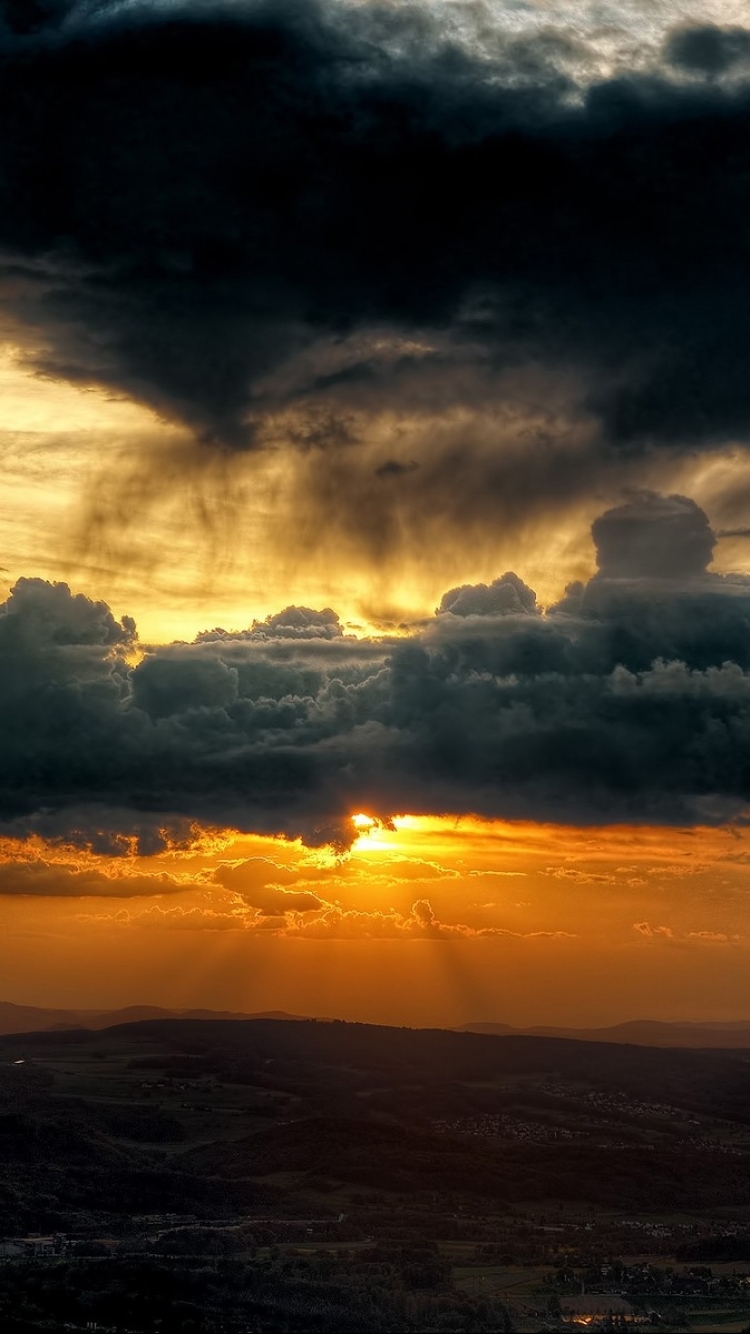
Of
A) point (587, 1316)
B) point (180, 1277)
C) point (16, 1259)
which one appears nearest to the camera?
point (587, 1316)

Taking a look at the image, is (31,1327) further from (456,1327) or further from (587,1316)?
(587,1316)

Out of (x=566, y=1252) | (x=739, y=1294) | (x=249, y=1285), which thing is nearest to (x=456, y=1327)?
(x=249, y=1285)

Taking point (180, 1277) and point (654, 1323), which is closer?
point (654, 1323)

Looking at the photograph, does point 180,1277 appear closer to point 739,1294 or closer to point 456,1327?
point 456,1327

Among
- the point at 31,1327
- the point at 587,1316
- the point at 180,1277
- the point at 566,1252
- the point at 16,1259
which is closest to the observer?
the point at 31,1327

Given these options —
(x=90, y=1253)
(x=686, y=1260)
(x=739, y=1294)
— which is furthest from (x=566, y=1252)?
(x=90, y=1253)

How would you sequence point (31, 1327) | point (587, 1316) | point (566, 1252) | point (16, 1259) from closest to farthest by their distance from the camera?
1. point (31, 1327)
2. point (587, 1316)
3. point (16, 1259)
4. point (566, 1252)

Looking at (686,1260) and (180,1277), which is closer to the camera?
(180,1277)

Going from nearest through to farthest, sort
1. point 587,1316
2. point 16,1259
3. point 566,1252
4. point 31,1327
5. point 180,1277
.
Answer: point 31,1327, point 587,1316, point 180,1277, point 16,1259, point 566,1252

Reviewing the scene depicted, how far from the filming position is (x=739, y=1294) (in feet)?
551

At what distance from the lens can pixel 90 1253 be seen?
189m

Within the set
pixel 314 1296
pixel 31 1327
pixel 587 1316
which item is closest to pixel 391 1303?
pixel 314 1296

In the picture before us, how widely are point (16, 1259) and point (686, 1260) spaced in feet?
273

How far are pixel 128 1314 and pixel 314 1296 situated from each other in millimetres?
20691
